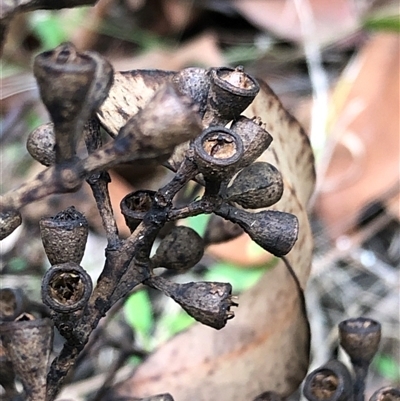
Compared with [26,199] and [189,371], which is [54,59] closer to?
[26,199]

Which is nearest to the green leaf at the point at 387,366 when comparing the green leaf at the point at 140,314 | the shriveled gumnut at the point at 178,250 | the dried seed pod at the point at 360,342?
the green leaf at the point at 140,314

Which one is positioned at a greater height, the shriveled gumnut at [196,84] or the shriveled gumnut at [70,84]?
the shriveled gumnut at [70,84]

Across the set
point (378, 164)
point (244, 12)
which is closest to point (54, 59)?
point (378, 164)

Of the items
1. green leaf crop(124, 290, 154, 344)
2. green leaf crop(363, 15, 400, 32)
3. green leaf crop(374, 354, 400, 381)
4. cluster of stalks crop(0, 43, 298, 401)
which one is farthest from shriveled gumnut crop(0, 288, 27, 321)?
green leaf crop(363, 15, 400, 32)

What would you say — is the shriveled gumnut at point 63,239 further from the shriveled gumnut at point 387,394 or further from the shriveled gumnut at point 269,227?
the shriveled gumnut at point 387,394

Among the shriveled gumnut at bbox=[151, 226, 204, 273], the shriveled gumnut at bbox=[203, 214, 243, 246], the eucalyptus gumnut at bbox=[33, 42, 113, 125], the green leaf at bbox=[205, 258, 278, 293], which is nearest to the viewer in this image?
the eucalyptus gumnut at bbox=[33, 42, 113, 125]

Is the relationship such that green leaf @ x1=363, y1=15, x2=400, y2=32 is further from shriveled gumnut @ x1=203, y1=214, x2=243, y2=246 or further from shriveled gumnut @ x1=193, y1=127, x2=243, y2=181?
→ shriveled gumnut @ x1=193, y1=127, x2=243, y2=181
